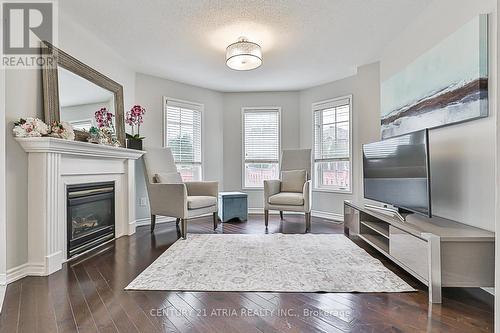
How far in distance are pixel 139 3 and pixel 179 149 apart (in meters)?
2.63

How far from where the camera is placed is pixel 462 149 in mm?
2127

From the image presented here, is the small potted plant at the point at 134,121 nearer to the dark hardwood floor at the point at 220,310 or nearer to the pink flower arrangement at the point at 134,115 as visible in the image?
the pink flower arrangement at the point at 134,115

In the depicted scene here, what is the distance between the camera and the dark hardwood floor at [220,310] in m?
1.50

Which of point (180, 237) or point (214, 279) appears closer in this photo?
point (214, 279)

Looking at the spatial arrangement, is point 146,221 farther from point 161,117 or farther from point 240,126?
point 240,126

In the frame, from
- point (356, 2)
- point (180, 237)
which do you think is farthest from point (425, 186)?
point (180, 237)

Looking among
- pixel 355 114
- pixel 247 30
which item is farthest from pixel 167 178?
pixel 355 114

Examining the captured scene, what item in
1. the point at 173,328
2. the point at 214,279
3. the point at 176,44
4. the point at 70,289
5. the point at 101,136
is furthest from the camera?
the point at 176,44

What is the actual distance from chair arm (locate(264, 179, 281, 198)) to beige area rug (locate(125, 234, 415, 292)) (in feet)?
3.32

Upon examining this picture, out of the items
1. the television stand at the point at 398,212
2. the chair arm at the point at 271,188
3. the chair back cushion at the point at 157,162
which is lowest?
the television stand at the point at 398,212

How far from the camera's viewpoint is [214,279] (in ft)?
6.99

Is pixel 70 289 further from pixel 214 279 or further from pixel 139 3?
pixel 139 3

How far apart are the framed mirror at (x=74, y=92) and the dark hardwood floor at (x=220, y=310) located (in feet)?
4.89

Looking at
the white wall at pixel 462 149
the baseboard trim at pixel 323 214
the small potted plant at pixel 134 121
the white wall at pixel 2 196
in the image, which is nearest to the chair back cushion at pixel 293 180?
the baseboard trim at pixel 323 214
